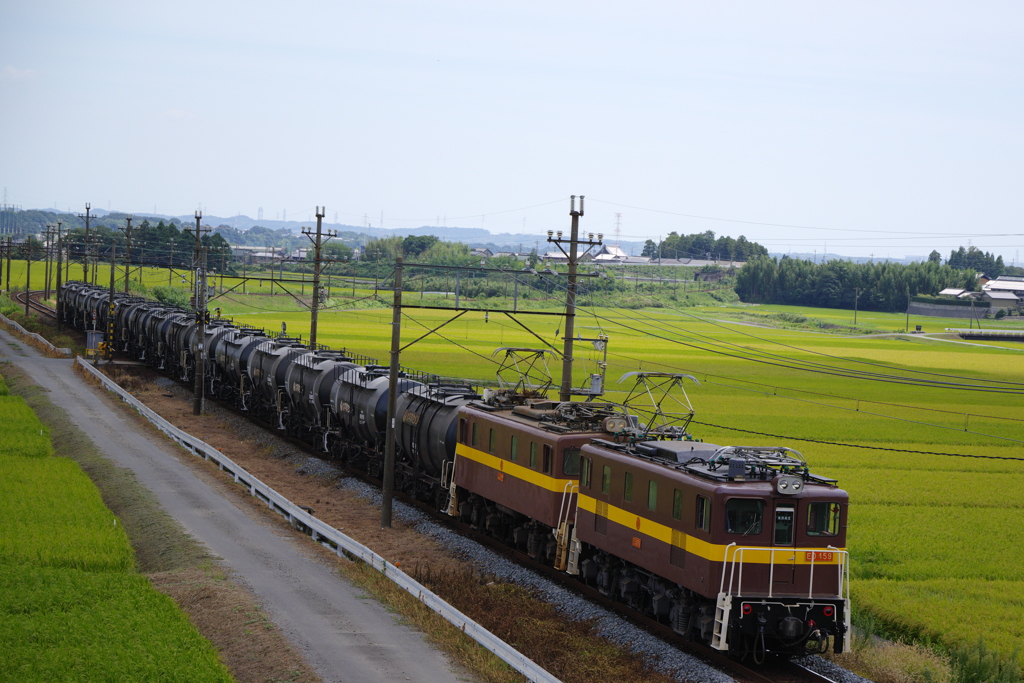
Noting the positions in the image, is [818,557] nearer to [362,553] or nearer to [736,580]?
[736,580]

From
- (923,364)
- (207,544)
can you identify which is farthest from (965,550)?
(923,364)

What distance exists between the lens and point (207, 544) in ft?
85.7

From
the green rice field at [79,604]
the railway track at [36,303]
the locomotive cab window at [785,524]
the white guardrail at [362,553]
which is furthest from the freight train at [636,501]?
the railway track at [36,303]

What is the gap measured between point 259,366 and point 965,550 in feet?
108

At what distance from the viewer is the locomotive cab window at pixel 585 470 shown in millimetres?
22672

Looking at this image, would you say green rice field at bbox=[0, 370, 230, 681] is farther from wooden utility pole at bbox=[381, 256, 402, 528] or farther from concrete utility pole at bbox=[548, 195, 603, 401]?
concrete utility pole at bbox=[548, 195, 603, 401]

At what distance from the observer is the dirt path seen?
17.7m

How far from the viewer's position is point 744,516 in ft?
59.6

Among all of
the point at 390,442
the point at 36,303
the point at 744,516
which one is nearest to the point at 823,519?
the point at 744,516

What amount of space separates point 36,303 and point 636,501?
128 meters

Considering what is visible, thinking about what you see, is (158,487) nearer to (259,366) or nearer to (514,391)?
(514,391)

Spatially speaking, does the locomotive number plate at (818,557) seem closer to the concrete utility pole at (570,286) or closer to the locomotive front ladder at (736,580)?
the locomotive front ladder at (736,580)

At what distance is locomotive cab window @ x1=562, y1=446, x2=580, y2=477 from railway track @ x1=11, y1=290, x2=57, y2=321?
9204 centimetres

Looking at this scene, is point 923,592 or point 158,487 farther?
point 158,487
